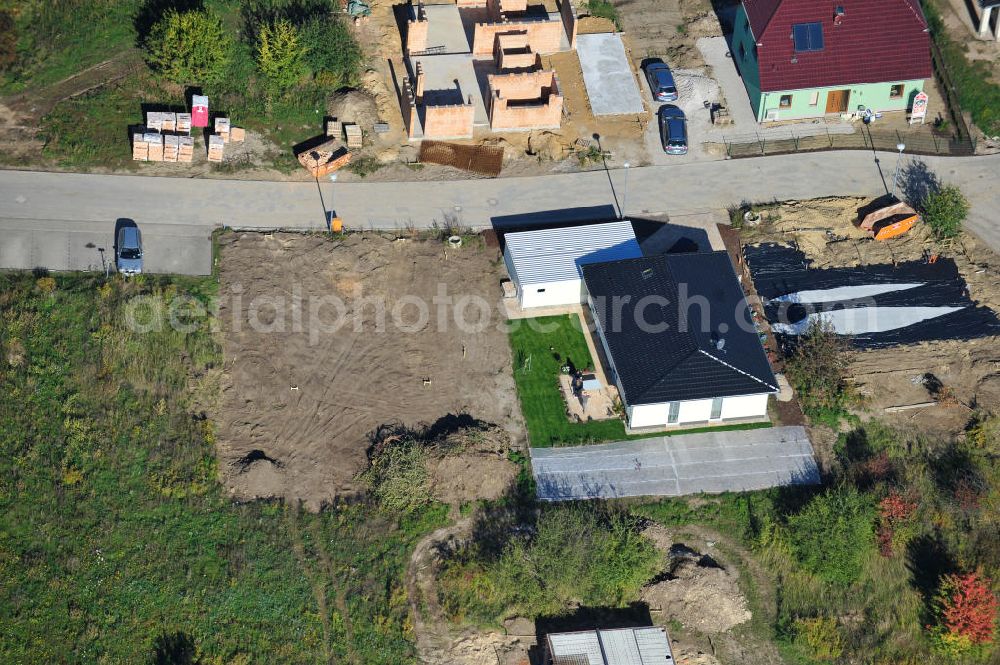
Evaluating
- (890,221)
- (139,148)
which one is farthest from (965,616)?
(139,148)

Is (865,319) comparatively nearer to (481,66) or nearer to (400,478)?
(400,478)

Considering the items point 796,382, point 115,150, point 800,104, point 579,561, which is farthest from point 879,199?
point 115,150

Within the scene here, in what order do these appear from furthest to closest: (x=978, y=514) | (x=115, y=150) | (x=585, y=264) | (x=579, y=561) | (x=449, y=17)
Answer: (x=449, y=17)
(x=115, y=150)
(x=585, y=264)
(x=978, y=514)
(x=579, y=561)

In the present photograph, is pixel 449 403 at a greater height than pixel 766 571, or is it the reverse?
pixel 449 403

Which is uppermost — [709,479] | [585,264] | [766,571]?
[585,264]

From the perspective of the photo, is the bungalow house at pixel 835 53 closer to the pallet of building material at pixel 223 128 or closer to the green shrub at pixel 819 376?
the green shrub at pixel 819 376

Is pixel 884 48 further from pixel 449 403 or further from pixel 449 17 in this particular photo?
pixel 449 403

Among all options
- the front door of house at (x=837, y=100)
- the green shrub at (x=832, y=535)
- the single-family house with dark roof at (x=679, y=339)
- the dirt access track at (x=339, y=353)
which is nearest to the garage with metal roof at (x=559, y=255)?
the single-family house with dark roof at (x=679, y=339)

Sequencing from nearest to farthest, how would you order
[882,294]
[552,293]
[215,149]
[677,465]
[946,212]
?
[677,465] < [552,293] < [882,294] < [946,212] < [215,149]
